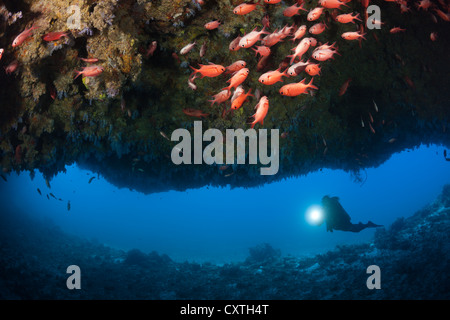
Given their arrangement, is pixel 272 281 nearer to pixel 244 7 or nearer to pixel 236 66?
pixel 236 66

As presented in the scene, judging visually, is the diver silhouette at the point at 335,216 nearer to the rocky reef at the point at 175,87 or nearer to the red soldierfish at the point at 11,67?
the rocky reef at the point at 175,87

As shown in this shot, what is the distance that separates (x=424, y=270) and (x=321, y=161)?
5295 mm

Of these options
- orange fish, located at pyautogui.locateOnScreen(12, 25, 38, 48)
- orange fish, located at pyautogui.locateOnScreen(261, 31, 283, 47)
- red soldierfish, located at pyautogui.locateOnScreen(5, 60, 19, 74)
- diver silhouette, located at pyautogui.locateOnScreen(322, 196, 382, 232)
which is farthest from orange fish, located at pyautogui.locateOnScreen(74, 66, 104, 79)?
diver silhouette, located at pyautogui.locateOnScreen(322, 196, 382, 232)

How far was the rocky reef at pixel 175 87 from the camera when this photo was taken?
4.91 m

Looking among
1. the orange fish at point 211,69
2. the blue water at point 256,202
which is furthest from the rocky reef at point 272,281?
the blue water at point 256,202

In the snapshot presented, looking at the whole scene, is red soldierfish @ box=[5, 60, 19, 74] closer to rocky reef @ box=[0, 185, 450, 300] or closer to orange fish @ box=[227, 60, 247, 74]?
orange fish @ box=[227, 60, 247, 74]

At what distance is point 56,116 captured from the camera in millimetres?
6320

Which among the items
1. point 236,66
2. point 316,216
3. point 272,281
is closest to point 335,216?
point 272,281

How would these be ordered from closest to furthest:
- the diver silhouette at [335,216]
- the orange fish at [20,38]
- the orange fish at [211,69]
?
1. the orange fish at [20,38]
2. the orange fish at [211,69]
3. the diver silhouette at [335,216]

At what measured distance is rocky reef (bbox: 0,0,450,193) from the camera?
4.91 meters

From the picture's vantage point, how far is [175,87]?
6.75 meters

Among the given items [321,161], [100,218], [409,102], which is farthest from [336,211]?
[100,218]

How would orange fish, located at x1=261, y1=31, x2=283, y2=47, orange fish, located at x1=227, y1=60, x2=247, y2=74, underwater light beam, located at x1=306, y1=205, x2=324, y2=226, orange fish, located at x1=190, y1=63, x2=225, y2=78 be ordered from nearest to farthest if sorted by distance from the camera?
orange fish, located at x1=190, y1=63, x2=225, y2=78 → orange fish, located at x1=261, y1=31, x2=283, y2=47 → orange fish, located at x1=227, y1=60, x2=247, y2=74 → underwater light beam, located at x1=306, y1=205, x2=324, y2=226

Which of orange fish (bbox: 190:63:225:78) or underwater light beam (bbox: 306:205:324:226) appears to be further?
underwater light beam (bbox: 306:205:324:226)
